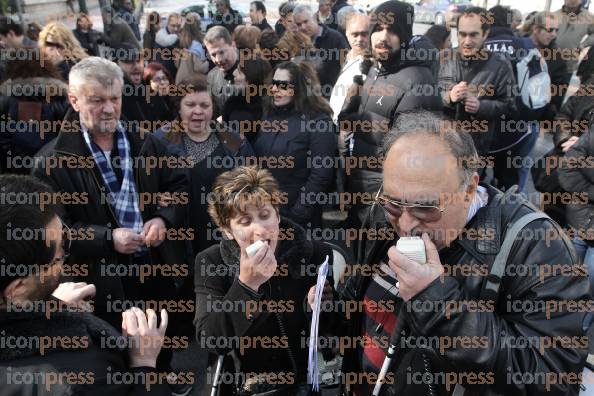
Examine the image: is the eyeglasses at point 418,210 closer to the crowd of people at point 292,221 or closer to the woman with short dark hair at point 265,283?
the crowd of people at point 292,221

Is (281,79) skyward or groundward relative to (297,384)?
skyward

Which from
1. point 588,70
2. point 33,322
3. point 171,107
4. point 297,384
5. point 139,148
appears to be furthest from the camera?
point 588,70

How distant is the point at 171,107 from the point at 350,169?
1.99 m

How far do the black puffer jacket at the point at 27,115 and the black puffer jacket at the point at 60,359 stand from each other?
2.74 metres

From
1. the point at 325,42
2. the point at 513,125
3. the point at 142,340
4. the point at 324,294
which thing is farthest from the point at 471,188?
the point at 325,42

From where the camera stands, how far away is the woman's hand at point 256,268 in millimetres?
2084

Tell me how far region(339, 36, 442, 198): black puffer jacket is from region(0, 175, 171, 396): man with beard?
239 centimetres

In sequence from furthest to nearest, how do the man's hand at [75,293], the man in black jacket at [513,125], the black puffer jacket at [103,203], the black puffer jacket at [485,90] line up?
1. the man in black jacket at [513,125]
2. the black puffer jacket at [485,90]
3. the black puffer jacket at [103,203]
4. the man's hand at [75,293]

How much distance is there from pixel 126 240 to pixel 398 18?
2.67 m

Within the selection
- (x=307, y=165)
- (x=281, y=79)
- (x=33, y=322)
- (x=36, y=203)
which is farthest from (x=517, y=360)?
(x=281, y=79)

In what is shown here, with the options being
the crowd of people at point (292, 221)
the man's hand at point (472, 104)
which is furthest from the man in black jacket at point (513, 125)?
the man's hand at point (472, 104)

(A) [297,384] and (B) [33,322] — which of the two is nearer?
(B) [33,322]

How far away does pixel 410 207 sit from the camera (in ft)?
5.39

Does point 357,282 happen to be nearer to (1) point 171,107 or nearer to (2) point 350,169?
(2) point 350,169
